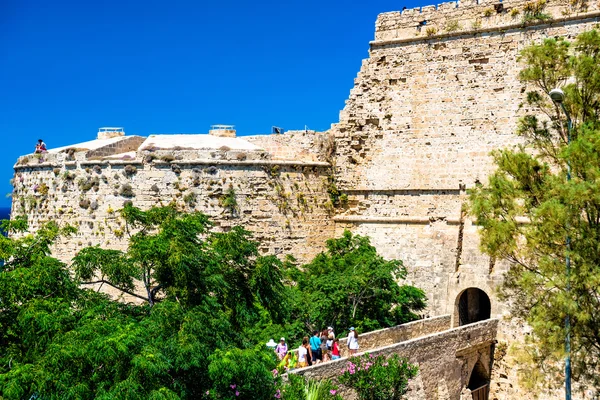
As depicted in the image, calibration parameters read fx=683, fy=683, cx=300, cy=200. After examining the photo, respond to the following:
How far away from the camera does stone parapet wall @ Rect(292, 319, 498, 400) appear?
13.8 meters

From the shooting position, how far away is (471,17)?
18.0m

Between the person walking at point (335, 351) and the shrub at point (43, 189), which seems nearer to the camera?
the person walking at point (335, 351)

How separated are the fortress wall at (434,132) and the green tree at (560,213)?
3.60 metres

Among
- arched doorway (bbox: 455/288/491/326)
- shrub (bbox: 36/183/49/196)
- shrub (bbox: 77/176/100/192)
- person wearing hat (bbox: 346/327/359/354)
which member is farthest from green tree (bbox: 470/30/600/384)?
shrub (bbox: 36/183/49/196)

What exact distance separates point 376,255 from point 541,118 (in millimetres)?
5418

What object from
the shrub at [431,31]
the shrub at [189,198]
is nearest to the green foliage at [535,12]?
the shrub at [431,31]

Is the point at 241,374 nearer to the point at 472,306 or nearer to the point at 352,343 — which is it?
the point at 352,343

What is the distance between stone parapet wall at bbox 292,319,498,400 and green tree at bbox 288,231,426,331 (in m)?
1.79

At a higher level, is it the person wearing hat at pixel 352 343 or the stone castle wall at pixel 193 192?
the stone castle wall at pixel 193 192

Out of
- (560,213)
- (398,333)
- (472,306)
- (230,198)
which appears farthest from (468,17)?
(398,333)

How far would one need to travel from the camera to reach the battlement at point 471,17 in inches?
656

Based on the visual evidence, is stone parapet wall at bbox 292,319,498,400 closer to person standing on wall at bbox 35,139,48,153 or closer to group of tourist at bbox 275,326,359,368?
group of tourist at bbox 275,326,359,368

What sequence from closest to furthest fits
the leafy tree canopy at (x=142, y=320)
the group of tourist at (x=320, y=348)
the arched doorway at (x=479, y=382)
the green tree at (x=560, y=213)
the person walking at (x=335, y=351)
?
the leafy tree canopy at (x=142, y=320) < the green tree at (x=560, y=213) < the group of tourist at (x=320, y=348) < the person walking at (x=335, y=351) < the arched doorway at (x=479, y=382)

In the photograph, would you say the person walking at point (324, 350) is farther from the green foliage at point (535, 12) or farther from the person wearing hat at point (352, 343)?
the green foliage at point (535, 12)
